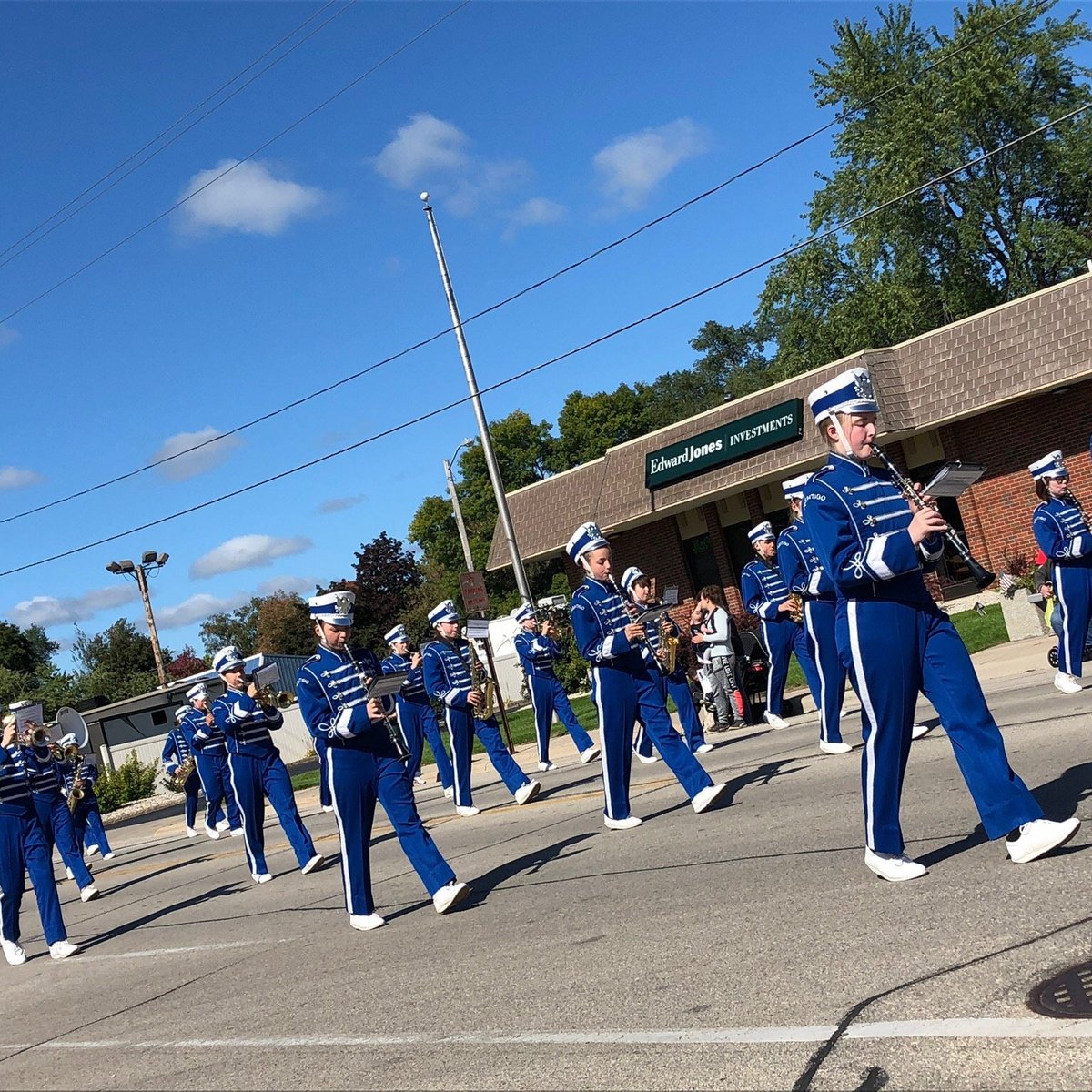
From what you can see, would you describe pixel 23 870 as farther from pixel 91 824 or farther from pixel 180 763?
pixel 180 763

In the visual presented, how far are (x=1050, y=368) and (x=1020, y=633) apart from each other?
7.97 m

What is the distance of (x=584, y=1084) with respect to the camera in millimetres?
4902

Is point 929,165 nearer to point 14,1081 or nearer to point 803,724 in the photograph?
point 803,724

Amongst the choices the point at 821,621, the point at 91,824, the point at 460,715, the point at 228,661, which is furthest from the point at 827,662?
the point at 91,824

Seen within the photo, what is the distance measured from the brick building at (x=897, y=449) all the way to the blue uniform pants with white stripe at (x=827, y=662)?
12314 mm

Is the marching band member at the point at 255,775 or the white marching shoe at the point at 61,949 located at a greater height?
the marching band member at the point at 255,775

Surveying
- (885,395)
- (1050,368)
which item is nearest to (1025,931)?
(1050,368)

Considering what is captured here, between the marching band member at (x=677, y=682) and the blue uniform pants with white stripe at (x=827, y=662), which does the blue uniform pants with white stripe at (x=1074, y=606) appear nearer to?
the blue uniform pants with white stripe at (x=827, y=662)

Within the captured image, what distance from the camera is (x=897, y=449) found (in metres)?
29.7

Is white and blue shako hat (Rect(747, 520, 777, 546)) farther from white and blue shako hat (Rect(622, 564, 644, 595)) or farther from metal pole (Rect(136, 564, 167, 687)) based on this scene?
metal pole (Rect(136, 564, 167, 687))

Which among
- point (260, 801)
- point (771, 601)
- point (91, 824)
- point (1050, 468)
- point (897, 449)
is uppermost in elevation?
point (897, 449)

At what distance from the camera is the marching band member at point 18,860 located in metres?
11.6

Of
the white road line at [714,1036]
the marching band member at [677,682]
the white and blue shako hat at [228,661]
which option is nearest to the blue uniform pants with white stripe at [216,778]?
the white and blue shako hat at [228,661]

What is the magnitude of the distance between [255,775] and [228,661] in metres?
1.41
